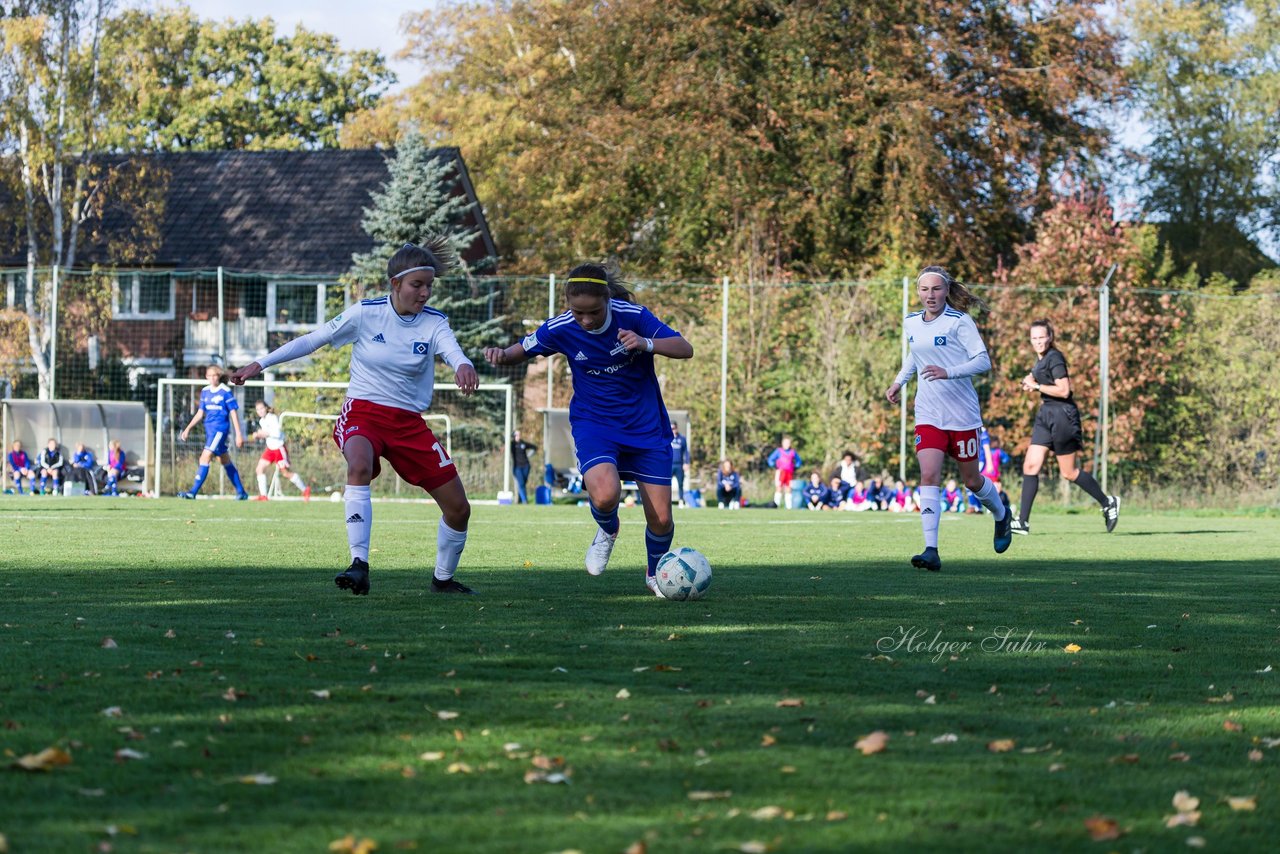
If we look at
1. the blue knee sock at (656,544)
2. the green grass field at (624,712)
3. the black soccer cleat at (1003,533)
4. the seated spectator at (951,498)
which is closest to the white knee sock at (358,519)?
the green grass field at (624,712)

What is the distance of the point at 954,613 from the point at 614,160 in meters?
31.5

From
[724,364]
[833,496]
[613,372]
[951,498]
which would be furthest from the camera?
[724,364]

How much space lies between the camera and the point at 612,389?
9.13m

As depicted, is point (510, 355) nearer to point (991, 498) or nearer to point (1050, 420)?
point (991, 498)

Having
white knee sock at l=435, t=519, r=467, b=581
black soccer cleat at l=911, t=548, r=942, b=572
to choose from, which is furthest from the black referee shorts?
white knee sock at l=435, t=519, r=467, b=581

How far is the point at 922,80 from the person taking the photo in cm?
3731

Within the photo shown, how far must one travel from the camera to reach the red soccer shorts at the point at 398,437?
885 cm

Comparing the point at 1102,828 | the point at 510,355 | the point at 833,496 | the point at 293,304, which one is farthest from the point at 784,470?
the point at 1102,828

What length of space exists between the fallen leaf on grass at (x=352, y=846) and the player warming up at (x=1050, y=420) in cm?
1262

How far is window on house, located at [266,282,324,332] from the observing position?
114 feet

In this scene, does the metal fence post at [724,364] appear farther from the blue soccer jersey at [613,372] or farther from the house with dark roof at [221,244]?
the blue soccer jersey at [613,372]

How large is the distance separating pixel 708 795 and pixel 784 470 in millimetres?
23723

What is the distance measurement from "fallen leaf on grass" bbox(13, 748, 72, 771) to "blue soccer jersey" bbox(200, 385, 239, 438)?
63.0 ft

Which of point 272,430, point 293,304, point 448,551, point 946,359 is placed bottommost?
point 448,551
